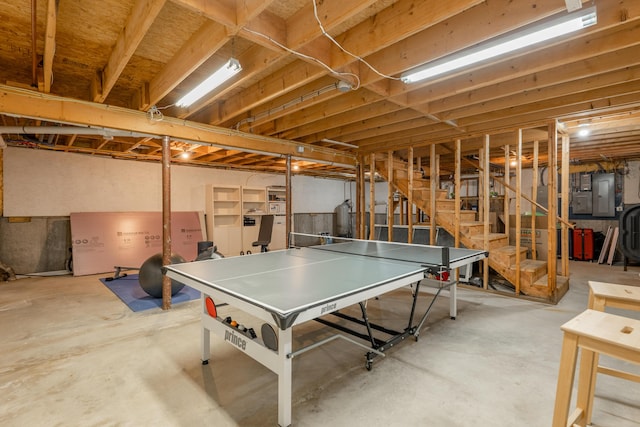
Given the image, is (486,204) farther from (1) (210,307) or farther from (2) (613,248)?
(2) (613,248)

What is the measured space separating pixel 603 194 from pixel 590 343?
879 centimetres

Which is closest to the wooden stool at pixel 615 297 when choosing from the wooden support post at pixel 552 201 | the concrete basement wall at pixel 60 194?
the wooden support post at pixel 552 201

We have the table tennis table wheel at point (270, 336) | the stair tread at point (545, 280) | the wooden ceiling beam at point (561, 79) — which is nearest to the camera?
the table tennis table wheel at point (270, 336)

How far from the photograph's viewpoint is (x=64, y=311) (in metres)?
3.89

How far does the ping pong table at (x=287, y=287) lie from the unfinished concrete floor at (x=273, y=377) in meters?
0.25

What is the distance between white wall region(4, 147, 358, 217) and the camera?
5789 mm

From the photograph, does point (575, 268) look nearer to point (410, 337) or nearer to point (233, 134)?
point (410, 337)

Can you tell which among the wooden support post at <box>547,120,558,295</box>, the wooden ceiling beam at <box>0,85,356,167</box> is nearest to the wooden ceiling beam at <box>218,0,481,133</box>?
the wooden ceiling beam at <box>0,85,356,167</box>

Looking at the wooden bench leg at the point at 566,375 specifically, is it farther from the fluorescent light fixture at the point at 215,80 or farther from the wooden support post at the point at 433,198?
the wooden support post at the point at 433,198

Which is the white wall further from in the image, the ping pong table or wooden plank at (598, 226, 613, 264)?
wooden plank at (598, 226, 613, 264)

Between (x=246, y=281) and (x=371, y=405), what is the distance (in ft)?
3.97

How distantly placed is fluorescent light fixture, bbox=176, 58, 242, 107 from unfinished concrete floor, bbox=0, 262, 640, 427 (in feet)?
8.42

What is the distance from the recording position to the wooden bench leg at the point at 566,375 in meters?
1.43

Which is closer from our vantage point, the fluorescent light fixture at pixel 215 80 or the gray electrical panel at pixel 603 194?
the fluorescent light fixture at pixel 215 80
